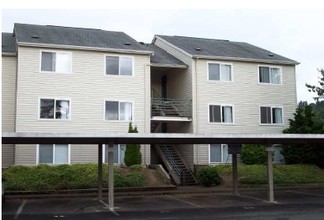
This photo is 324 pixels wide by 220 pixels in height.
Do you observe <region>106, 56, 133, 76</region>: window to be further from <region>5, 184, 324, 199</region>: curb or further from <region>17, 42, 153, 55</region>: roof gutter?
<region>5, 184, 324, 199</region>: curb

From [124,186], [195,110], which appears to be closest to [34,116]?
[124,186]

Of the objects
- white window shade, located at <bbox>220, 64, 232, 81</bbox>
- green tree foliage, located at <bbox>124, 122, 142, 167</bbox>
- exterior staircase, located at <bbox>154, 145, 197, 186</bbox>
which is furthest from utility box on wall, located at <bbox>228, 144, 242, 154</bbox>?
white window shade, located at <bbox>220, 64, 232, 81</bbox>

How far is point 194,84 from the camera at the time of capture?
2569cm

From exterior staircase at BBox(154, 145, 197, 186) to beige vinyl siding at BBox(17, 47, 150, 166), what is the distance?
7.38 ft

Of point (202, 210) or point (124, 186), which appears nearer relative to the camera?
point (202, 210)

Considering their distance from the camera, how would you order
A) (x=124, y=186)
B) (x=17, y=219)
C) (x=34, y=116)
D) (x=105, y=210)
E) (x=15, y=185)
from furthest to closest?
1. (x=34, y=116)
2. (x=124, y=186)
3. (x=15, y=185)
4. (x=105, y=210)
5. (x=17, y=219)

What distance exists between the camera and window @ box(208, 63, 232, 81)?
26.3 metres

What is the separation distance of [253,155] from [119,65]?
982 cm

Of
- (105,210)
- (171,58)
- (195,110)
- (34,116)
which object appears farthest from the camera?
(171,58)

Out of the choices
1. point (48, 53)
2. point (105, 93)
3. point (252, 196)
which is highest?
point (48, 53)

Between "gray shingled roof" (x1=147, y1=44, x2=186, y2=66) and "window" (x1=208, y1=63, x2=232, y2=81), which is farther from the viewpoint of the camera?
"window" (x1=208, y1=63, x2=232, y2=81)

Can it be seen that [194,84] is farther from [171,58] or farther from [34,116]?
[34,116]

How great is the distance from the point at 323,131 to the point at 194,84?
848 centimetres

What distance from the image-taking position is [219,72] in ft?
87.0
